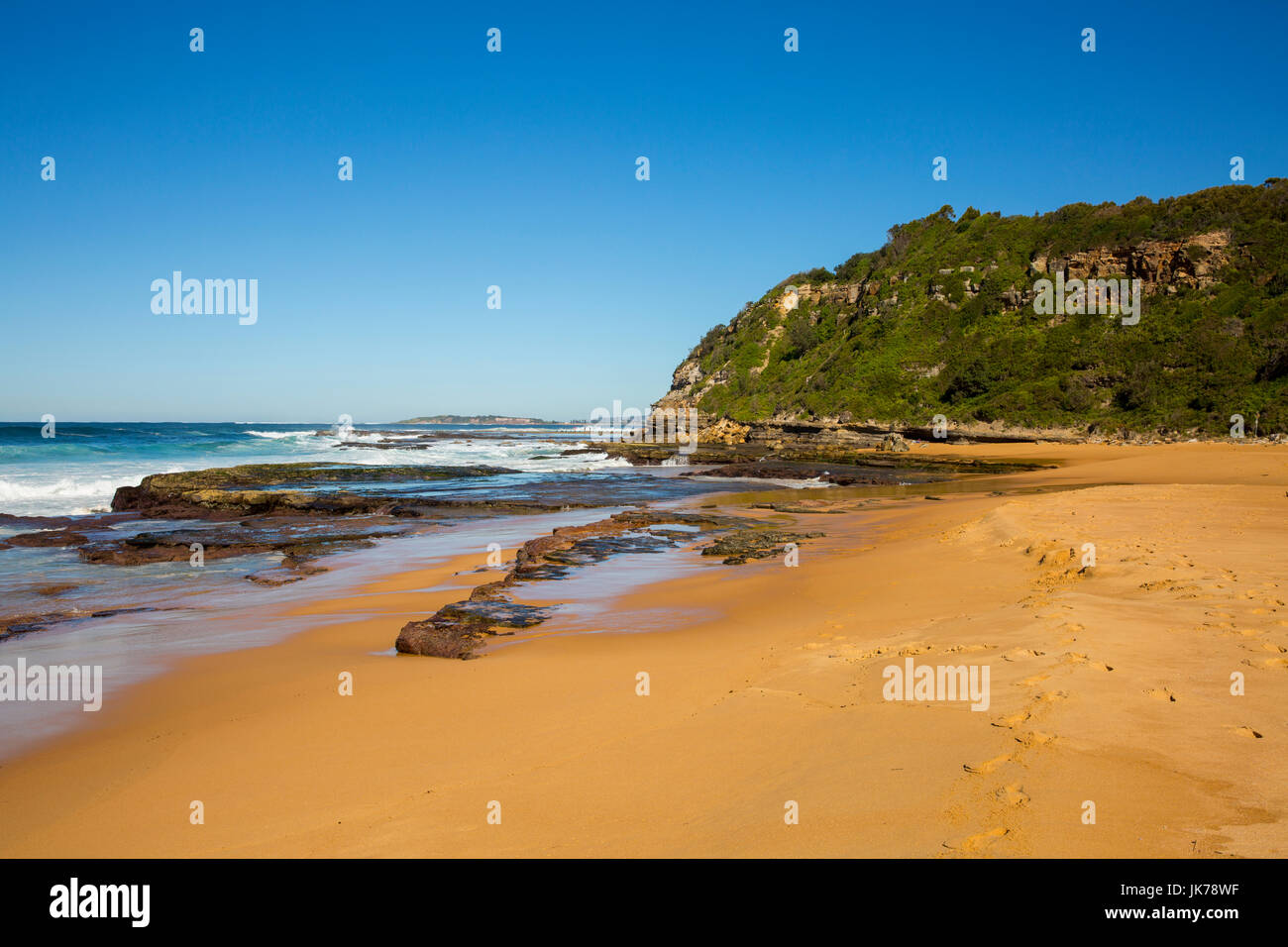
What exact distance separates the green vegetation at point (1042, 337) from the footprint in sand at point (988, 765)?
37744mm

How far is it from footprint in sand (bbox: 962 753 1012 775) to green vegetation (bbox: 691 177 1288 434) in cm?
3774

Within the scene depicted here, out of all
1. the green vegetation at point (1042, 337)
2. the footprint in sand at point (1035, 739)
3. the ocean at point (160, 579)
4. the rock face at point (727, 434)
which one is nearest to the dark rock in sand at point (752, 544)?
the ocean at point (160, 579)

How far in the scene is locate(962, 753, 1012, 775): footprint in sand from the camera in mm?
3447

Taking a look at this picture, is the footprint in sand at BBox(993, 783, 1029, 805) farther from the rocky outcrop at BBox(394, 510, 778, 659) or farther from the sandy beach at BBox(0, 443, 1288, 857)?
the rocky outcrop at BBox(394, 510, 778, 659)

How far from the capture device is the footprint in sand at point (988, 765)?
3447 millimetres

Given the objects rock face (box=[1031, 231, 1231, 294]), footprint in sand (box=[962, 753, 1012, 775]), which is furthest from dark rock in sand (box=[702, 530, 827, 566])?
rock face (box=[1031, 231, 1231, 294])

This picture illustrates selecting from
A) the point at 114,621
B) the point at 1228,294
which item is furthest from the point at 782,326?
the point at 114,621

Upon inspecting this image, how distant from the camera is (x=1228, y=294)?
4162 cm

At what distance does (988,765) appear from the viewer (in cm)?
350

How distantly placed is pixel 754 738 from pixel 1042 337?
54.5 meters

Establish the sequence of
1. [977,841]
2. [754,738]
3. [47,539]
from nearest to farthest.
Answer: [977,841]
[754,738]
[47,539]

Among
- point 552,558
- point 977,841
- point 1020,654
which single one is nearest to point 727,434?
point 552,558

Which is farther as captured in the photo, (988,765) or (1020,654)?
(1020,654)

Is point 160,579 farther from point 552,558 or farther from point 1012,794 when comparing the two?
point 1012,794
